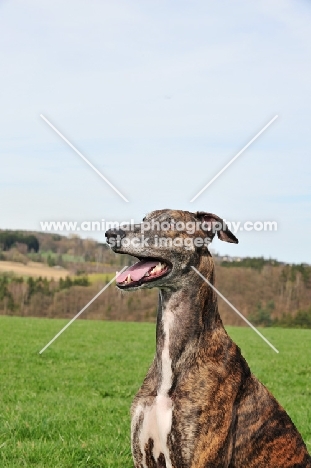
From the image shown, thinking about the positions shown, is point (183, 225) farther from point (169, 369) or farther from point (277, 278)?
point (277, 278)

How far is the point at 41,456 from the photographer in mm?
8469

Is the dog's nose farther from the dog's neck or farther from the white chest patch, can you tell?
the white chest patch

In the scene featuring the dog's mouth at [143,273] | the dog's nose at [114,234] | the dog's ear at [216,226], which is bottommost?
the dog's mouth at [143,273]

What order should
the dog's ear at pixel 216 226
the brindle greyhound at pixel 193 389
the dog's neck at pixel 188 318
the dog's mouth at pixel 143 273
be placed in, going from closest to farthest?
the brindle greyhound at pixel 193 389
the dog's mouth at pixel 143 273
the dog's neck at pixel 188 318
the dog's ear at pixel 216 226

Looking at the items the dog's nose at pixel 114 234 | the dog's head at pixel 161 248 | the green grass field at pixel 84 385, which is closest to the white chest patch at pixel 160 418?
the dog's head at pixel 161 248

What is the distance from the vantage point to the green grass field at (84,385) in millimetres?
8867

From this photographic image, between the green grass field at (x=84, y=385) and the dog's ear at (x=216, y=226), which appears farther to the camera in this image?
the green grass field at (x=84, y=385)

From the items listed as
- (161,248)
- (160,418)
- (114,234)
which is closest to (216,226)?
(161,248)

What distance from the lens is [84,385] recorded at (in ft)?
51.6

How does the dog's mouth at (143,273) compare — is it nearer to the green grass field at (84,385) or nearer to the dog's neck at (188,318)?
the dog's neck at (188,318)

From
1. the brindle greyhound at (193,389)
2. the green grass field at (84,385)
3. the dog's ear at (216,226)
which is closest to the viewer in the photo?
the brindle greyhound at (193,389)

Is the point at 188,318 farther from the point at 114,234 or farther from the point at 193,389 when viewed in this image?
the point at 114,234

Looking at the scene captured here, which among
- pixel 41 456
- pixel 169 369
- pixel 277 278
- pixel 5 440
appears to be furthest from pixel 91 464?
pixel 277 278

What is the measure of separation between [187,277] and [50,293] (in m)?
34.8
